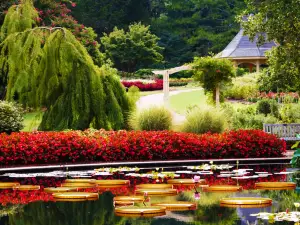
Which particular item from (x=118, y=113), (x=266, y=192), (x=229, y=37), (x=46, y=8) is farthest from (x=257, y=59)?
(x=266, y=192)

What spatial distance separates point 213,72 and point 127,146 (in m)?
11.1

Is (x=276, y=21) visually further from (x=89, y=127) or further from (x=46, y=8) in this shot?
(x=46, y=8)

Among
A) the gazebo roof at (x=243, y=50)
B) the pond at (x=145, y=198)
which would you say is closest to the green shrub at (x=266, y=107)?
the pond at (x=145, y=198)

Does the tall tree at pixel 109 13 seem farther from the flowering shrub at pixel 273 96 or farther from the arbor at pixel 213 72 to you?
the arbor at pixel 213 72

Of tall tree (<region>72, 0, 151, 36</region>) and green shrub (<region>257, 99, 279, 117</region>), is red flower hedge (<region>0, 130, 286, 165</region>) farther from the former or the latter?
tall tree (<region>72, 0, 151, 36</region>)

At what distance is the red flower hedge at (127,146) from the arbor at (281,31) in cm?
232

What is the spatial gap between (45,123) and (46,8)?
18.9m

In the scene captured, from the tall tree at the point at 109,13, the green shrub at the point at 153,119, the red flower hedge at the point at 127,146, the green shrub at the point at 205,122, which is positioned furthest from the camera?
the tall tree at the point at 109,13

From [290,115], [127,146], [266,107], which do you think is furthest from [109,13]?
[127,146]

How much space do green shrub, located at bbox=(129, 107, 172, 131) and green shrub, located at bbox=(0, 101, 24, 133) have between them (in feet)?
11.4

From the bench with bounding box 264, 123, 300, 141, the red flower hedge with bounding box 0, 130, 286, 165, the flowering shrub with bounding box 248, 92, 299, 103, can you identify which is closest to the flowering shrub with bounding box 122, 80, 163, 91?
the flowering shrub with bounding box 248, 92, 299, 103

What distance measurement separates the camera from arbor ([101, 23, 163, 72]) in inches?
2189

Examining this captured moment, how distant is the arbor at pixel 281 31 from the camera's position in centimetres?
1875

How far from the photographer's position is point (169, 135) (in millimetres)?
18453
